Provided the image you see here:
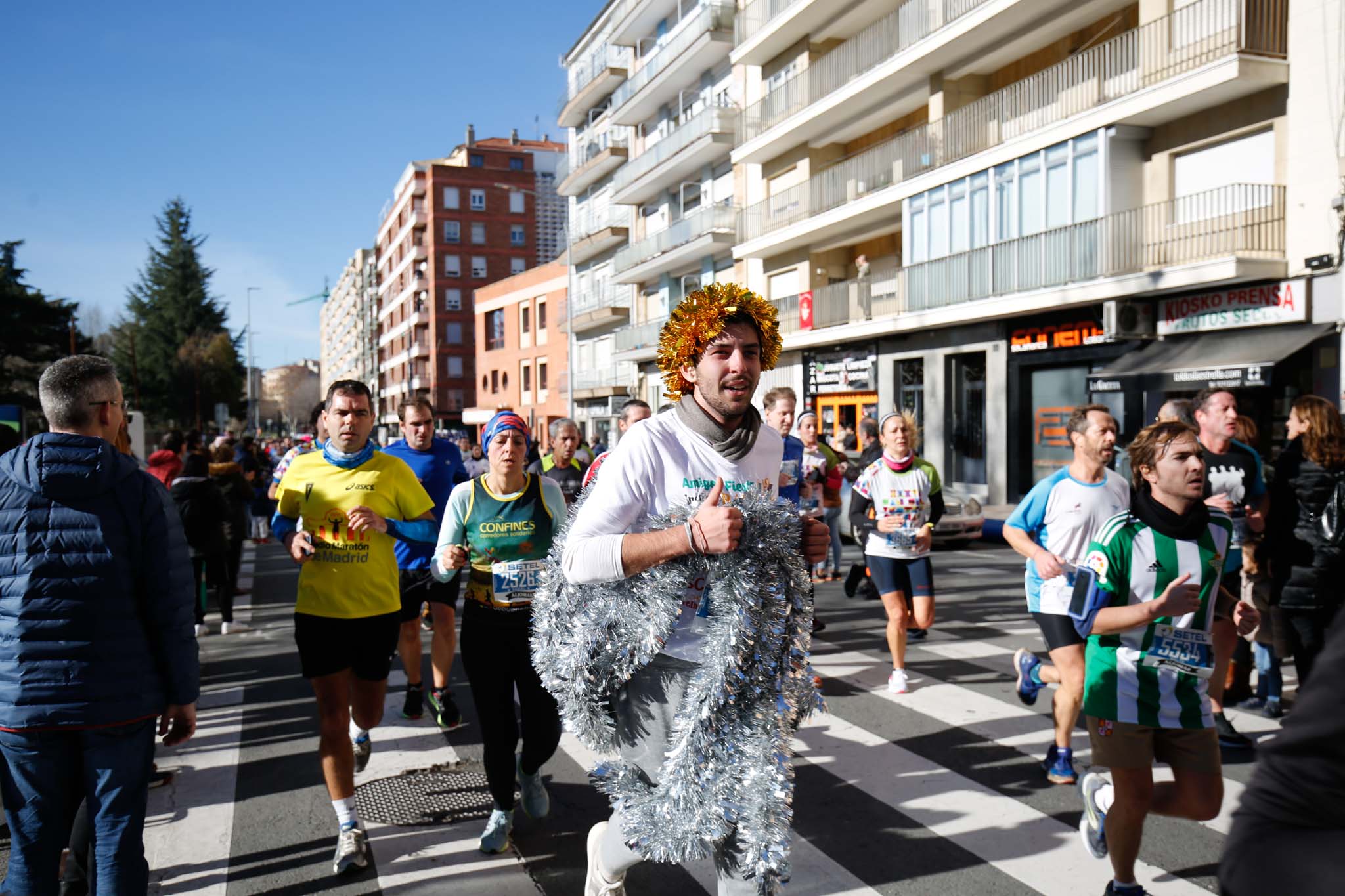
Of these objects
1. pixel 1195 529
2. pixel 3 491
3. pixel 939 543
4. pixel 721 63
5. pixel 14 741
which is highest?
pixel 721 63

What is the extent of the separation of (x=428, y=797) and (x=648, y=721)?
2.50 meters

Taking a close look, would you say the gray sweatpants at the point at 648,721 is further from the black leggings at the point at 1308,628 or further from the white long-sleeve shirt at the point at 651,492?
the black leggings at the point at 1308,628

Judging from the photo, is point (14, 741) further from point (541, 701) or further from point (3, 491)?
point (541, 701)

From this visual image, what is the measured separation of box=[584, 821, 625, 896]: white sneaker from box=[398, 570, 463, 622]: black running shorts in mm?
2959

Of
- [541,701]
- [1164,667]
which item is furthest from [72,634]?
[1164,667]

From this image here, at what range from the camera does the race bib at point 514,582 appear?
4312mm

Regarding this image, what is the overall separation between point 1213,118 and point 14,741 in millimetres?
19455

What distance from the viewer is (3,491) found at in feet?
9.72

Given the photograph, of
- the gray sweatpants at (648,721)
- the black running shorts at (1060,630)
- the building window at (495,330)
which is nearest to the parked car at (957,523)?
the black running shorts at (1060,630)

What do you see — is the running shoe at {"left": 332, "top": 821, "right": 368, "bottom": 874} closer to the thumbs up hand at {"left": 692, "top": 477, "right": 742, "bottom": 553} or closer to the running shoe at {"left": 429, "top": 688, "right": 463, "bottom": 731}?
the running shoe at {"left": 429, "top": 688, "right": 463, "bottom": 731}

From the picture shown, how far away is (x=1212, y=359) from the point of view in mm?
16562

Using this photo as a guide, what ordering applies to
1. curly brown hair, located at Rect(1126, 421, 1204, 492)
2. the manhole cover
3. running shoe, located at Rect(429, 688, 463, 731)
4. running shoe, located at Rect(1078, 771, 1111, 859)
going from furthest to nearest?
running shoe, located at Rect(429, 688, 463, 731) → the manhole cover → running shoe, located at Rect(1078, 771, 1111, 859) → curly brown hair, located at Rect(1126, 421, 1204, 492)

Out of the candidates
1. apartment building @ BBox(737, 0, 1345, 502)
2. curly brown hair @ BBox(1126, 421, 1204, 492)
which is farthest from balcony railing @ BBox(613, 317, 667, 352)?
curly brown hair @ BBox(1126, 421, 1204, 492)

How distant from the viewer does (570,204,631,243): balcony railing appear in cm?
4238
